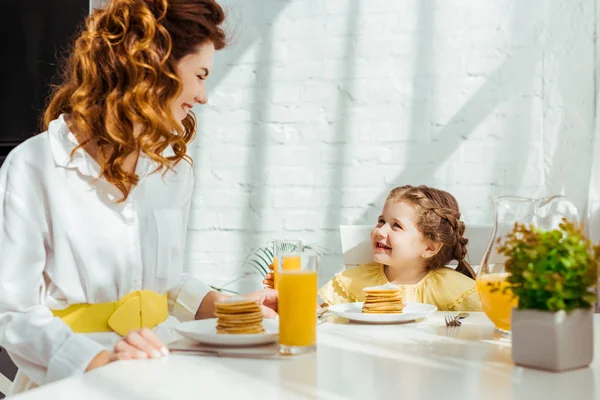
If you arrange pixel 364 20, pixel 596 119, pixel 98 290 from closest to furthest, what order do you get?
pixel 98 290 < pixel 596 119 < pixel 364 20

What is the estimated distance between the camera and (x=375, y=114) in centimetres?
307

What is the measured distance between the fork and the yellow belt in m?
0.63

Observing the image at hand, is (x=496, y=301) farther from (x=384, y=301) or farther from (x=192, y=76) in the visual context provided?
(x=192, y=76)

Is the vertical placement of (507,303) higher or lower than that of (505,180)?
lower

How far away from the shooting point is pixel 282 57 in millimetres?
3203

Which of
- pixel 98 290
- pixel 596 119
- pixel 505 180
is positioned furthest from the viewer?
pixel 505 180

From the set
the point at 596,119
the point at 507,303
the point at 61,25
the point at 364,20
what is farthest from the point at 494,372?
the point at 61,25

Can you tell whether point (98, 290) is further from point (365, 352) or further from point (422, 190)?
point (422, 190)

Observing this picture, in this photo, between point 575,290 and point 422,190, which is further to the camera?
point 422,190

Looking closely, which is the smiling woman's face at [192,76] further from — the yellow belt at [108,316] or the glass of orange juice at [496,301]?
the glass of orange juice at [496,301]

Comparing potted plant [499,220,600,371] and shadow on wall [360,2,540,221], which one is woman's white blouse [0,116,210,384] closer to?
potted plant [499,220,600,371]

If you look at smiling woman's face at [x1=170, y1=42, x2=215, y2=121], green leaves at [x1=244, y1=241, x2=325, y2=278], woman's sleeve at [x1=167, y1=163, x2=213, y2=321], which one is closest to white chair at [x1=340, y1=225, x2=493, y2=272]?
woman's sleeve at [x1=167, y1=163, x2=213, y2=321]

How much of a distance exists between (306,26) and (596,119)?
1235mm

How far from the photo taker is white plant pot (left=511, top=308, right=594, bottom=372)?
38.1 inches
